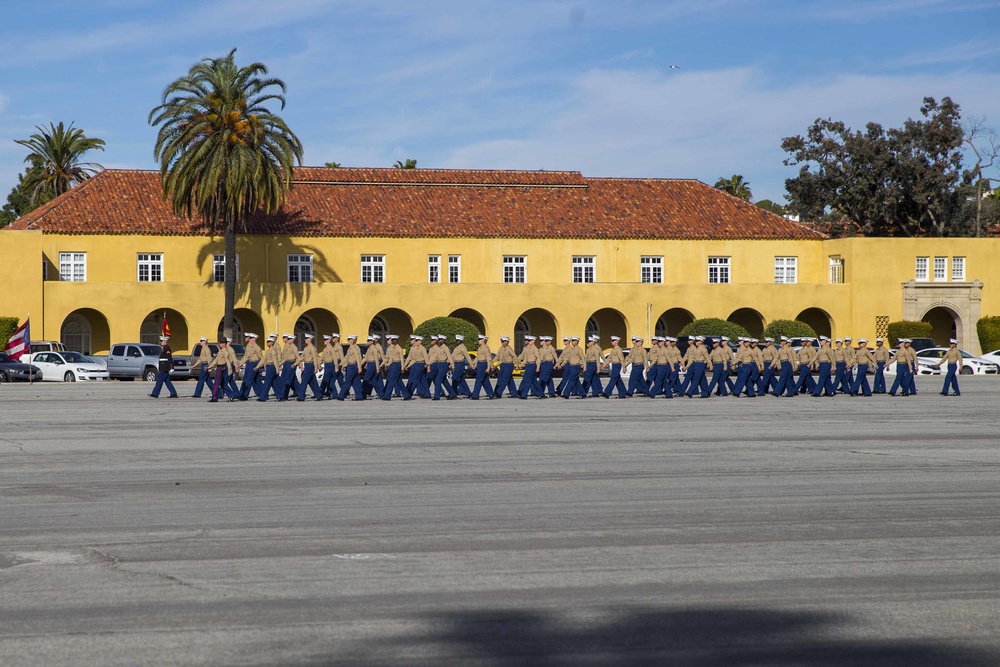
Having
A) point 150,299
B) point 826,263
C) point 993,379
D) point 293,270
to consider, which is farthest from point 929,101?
point 150,299

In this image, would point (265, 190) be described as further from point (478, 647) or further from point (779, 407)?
point (478, 647)

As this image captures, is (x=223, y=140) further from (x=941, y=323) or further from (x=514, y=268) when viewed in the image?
(x=941, y=323)

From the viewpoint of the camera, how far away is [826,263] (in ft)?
198

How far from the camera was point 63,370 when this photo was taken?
42344 mm

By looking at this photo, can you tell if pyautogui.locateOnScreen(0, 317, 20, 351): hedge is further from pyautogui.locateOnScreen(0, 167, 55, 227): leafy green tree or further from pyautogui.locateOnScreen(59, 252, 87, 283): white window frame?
pyautogui.locateOnScreen(0, 167, 55, 227): leafy green tree

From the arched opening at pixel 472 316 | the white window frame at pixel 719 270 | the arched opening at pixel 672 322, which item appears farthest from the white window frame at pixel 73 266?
the white window frame at pixel 719 270

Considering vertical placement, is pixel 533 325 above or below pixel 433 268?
below

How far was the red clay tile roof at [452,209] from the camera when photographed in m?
54.8

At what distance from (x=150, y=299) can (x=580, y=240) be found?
62.5 ft

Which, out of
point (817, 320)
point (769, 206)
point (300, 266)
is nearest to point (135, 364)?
point (300, 266)

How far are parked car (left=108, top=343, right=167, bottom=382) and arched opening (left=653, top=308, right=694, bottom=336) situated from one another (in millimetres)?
25172

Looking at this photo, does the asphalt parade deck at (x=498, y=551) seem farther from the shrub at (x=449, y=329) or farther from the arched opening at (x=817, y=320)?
the arched opening at (x=817, y=320)

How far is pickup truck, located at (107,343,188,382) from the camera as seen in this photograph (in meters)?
43.2

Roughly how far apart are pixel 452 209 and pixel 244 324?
10.7 m
